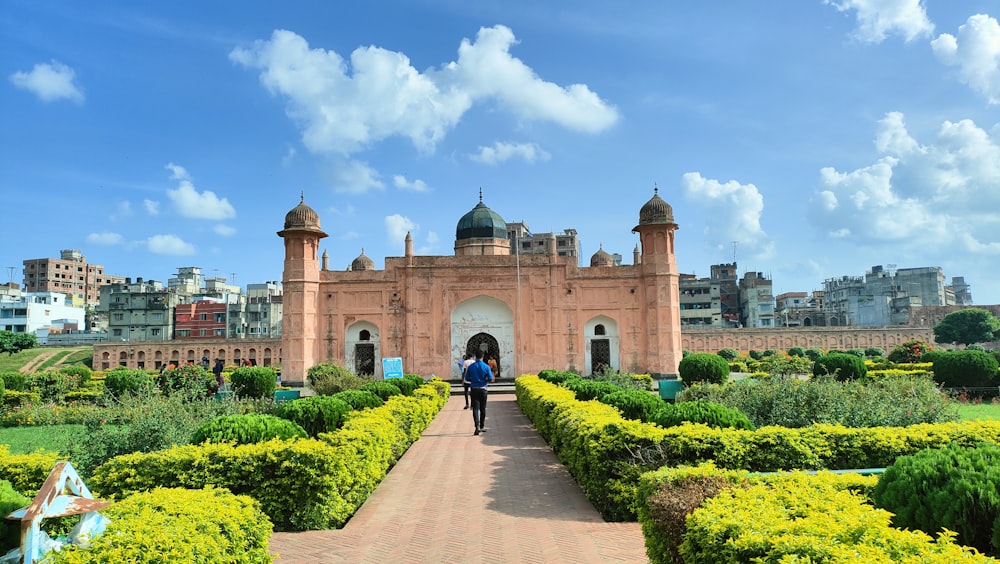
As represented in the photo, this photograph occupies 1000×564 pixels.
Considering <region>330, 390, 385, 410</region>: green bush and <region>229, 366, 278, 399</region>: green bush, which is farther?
<region>229, 366, 278, 399</region>: green bush

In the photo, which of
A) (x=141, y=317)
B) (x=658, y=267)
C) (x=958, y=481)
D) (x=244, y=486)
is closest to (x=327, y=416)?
(x=244, y=486)

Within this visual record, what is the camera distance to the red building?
57781mm

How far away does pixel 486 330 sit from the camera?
2794 centimetres

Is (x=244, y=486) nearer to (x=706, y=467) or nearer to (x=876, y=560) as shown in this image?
(x=706, y=467)

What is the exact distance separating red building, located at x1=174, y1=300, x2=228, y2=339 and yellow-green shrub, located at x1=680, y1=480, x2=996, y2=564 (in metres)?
59.8

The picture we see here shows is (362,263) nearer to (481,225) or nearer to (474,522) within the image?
(481,225)

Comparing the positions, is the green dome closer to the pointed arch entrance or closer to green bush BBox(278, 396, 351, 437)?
the pointed arch entrance

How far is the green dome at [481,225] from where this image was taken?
32.2m

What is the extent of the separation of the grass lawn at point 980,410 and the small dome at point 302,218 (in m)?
22.3

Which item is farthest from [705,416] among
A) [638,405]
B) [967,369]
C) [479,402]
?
[967,369]

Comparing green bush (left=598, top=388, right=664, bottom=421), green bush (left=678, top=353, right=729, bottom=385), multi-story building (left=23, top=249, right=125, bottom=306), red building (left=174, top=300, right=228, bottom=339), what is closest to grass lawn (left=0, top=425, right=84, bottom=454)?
green bush (left=598, top=388, right=664, bottom=421)

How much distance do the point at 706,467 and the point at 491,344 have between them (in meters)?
23.3

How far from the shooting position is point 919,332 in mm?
48281

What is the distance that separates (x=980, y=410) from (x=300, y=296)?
2237cm
